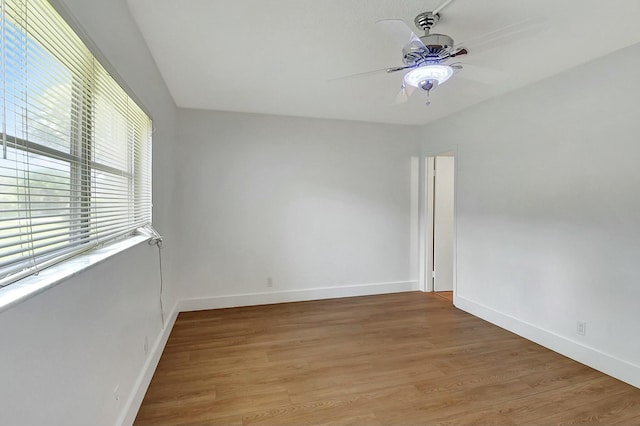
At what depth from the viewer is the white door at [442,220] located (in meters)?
4.33

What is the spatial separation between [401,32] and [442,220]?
3.30 m

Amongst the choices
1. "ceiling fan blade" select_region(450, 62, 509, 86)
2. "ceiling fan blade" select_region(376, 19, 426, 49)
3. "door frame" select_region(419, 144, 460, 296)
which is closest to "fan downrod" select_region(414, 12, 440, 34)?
"ceiling fan blade" select_region(376, 19, 426, 49)

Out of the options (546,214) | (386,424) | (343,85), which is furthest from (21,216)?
(546,214)

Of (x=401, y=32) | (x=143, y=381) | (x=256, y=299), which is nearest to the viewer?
(x=401, y=32)

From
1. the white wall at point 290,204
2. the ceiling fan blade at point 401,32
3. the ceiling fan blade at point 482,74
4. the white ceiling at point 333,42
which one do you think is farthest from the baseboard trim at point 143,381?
the ceiling fan blade at point 482,74

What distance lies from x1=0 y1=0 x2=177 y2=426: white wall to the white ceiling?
1.14 ft

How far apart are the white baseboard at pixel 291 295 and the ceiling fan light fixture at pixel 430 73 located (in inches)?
116

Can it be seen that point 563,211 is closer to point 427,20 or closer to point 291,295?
point 427,20

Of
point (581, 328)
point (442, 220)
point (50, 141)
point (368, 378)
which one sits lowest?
point (368, 378)

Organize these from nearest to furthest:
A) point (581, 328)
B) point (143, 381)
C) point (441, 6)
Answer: point (441, 6)
point (143, 381)
point (581, 328)

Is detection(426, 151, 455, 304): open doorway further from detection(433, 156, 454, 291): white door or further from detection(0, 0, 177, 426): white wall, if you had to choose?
detection(0, 0, 177, 426): white wall

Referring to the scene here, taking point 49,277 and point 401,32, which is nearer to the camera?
point 49,277

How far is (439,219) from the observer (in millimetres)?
4352

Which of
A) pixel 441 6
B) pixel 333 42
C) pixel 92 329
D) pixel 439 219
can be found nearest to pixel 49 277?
pixel 92 329
